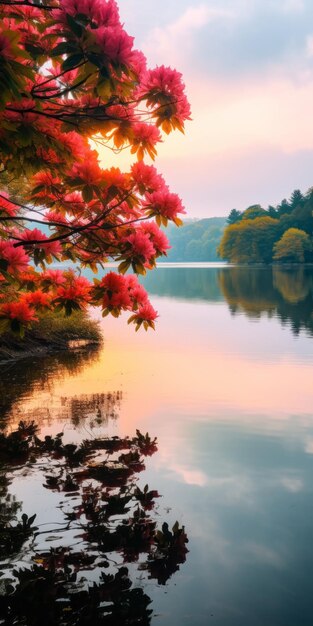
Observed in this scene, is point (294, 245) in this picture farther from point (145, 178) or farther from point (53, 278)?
point (145, 178)

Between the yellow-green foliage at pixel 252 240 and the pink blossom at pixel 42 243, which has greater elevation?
the yellow-green foliage at pixel 252 240

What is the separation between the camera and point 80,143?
6.16 metres

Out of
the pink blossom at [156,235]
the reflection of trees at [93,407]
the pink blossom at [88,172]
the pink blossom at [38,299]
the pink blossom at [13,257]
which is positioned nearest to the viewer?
the pink blossom at [88,172]

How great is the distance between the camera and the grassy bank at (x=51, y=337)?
1903 cm

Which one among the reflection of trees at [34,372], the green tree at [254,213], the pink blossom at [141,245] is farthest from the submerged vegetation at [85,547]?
the green tree at [254,213]

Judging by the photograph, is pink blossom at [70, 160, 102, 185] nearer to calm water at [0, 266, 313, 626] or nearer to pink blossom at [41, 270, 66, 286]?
pink blossom at [41, 270, 66, 286]

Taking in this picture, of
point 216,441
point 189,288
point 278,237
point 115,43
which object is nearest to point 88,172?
point 115,43

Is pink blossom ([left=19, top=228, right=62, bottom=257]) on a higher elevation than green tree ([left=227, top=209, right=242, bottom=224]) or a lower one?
lower

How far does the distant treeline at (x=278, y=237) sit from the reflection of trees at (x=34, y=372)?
107 meters

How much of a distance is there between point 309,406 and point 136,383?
4.36 meters

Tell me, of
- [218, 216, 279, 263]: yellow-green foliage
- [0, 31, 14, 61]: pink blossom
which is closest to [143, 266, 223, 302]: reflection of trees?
[0, 31, 14, 61]: pink blossom

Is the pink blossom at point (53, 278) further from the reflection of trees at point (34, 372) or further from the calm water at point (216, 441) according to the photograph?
the reflection of trees at point (34, 372)

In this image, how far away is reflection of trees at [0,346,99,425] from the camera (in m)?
13.0

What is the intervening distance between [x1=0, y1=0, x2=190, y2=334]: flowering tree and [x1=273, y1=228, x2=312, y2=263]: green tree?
116961 mm
